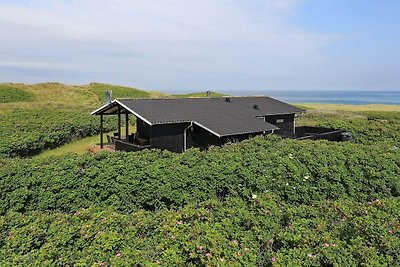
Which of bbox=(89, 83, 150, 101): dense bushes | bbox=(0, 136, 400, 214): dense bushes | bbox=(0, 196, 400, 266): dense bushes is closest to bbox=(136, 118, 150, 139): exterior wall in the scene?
bbox=(0, 136, 400, 214): dense bushes

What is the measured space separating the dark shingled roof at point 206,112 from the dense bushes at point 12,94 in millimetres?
27428

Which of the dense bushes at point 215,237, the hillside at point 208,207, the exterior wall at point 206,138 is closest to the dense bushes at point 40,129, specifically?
the exterior wall at point 206,138

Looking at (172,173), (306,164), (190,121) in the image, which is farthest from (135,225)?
(190,121)

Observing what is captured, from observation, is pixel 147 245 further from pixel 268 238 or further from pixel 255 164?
pixel 255 164

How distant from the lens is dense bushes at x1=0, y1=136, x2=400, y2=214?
26.2 feet

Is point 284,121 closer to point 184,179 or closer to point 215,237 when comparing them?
point 184,179

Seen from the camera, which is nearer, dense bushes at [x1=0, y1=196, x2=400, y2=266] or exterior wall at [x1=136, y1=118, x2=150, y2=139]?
dense bushes at [x1=0, y1=196, x2=400, y2=266]

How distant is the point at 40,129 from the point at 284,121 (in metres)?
18.0

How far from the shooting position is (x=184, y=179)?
8406 millimetres

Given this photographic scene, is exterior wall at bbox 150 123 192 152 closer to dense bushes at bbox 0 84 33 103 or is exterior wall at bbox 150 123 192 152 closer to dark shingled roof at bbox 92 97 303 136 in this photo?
dark shingled roof at bbox 92 97 303 136

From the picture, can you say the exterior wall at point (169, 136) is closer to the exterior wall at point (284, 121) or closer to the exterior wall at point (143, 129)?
the exterior wall at point (143, 129)

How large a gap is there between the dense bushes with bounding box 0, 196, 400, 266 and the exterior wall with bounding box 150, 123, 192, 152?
37.3 ft

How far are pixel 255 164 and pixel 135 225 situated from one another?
4367mm

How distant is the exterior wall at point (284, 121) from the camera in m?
24.0
